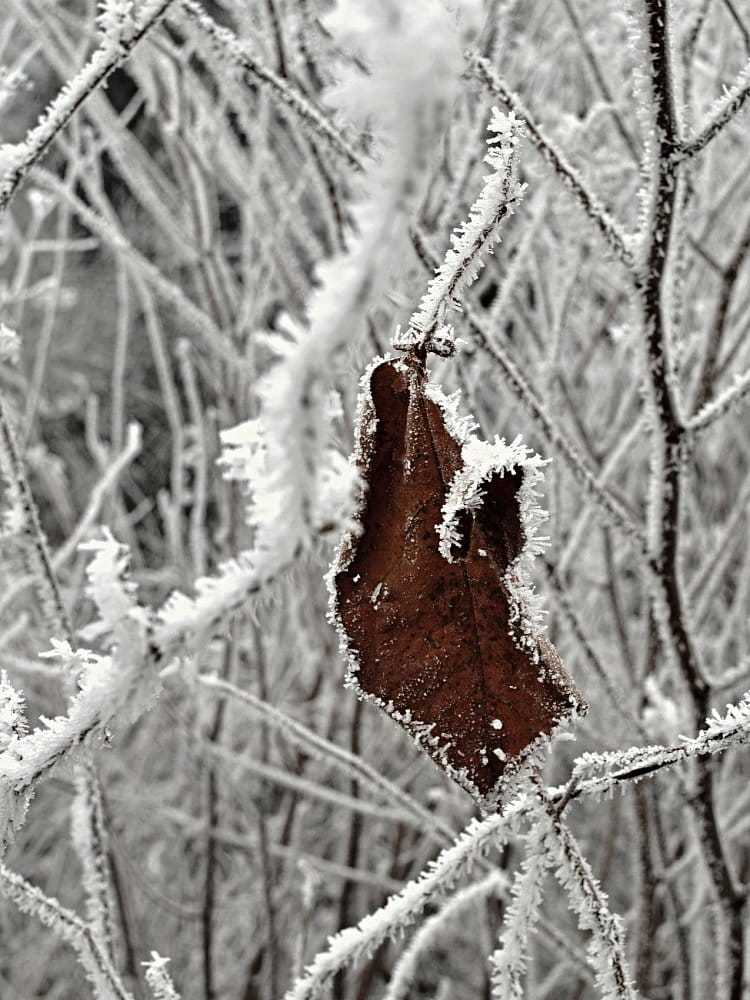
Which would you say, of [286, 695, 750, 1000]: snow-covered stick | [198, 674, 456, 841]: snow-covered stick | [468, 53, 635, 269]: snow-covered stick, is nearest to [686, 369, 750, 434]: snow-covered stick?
[468, 53, 635, 269]: snow-covered stick

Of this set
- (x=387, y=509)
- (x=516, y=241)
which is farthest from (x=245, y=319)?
(x=387, y=509)

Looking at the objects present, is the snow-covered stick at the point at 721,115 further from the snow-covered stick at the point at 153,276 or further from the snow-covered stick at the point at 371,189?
the snow-covered stick at the point at 153,276

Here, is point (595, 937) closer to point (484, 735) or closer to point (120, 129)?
point (484, 735)

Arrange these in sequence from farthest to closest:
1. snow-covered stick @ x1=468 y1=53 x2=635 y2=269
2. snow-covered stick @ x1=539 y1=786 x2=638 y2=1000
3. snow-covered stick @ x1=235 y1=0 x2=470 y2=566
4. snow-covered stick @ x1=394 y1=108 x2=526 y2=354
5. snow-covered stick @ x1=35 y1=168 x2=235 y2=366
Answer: snow-covered stick @ x1=35 y1=168 x2=235 y2=366
snow-covered stick @ x1=468 y1=53 x2=635 y2=269
snow-covered stick @ x1=539 y1=786 x2=638 y2=1000
snow-covered stick @ x1=394 y1=108 x2=526 y2=354
snow-covered stick @ x1=235 y1=0 x2=470 y2=566

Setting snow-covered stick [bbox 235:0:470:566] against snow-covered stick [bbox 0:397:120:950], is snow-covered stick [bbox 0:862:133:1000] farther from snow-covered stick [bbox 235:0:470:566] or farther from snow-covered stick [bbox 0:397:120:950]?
snow-covered stick [bbox 235:0:470:566]

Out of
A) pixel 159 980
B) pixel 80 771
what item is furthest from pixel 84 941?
pixel 80 771
